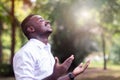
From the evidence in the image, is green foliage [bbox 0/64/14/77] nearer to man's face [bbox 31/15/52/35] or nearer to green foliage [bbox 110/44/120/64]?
man's face [bbox 31/15/52/35]

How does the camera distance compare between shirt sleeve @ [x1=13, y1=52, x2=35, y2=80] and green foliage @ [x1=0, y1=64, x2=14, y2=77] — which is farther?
green foliage @ [x1=0, y1=64, x2=14, y2=77]

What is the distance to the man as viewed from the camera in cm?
261

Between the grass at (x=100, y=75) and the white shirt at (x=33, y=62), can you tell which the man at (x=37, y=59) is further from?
the grass at (x=100, y=75)

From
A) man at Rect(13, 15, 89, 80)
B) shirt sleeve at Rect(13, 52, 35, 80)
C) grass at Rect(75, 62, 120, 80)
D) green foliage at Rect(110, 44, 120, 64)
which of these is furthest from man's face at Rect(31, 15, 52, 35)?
green foliage at Rect(110, 44, 120, 64)

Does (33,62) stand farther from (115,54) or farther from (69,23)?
(115,54)

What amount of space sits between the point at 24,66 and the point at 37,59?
124mm

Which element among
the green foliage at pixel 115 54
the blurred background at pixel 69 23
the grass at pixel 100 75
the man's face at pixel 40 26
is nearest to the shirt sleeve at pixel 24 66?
the man's face at pixel 40 26

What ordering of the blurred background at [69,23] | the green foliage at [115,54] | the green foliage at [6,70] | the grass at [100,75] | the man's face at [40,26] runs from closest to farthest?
1. the man's face at [40,26]
2. the grass at [100,75]
3. the blurred background at [69,23]
4. the green foliage at [6,70]
5. the green foliage at [115,54]

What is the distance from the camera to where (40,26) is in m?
2.80

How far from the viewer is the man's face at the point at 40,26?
109 inches

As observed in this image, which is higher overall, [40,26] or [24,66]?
[40,26]

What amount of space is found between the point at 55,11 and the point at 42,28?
1494 centimetres

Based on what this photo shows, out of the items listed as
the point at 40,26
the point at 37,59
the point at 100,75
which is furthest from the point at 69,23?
the point at 37,59

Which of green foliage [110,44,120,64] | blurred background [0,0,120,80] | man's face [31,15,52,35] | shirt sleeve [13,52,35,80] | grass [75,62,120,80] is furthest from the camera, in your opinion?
green foliage [110,44,120,64]
